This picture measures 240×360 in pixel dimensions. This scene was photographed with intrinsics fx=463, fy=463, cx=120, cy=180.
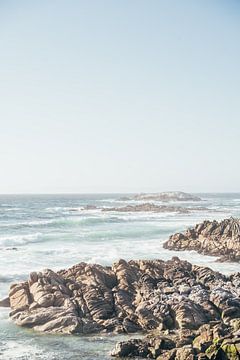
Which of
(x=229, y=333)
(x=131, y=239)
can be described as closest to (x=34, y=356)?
(x=229, y=333)

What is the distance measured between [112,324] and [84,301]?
2.99 m

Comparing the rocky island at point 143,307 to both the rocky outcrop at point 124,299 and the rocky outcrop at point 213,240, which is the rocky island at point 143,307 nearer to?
the rocky outcrop at point 124,299

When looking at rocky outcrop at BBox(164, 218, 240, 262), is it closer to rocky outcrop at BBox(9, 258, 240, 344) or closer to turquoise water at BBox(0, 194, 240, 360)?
turquoise water at BBox(0, 194, 240, 360)

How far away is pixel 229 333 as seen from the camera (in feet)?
65.1

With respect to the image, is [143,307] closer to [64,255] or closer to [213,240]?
[64,255]

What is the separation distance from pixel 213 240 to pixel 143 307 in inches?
975

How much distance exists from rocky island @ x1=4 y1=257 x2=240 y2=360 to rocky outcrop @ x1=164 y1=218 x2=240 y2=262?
13.4 metres

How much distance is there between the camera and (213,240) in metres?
46.8

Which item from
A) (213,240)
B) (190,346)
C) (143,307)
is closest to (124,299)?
(143,307)

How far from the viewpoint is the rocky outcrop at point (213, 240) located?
141ft

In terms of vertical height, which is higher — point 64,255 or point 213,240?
point 213,240

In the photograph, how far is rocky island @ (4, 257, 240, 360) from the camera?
19.0 m

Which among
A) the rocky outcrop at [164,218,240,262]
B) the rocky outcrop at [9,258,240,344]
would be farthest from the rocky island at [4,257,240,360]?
the rocky outcrop at [164,218,240,262]

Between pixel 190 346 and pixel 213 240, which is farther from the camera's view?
pixel 213 240
